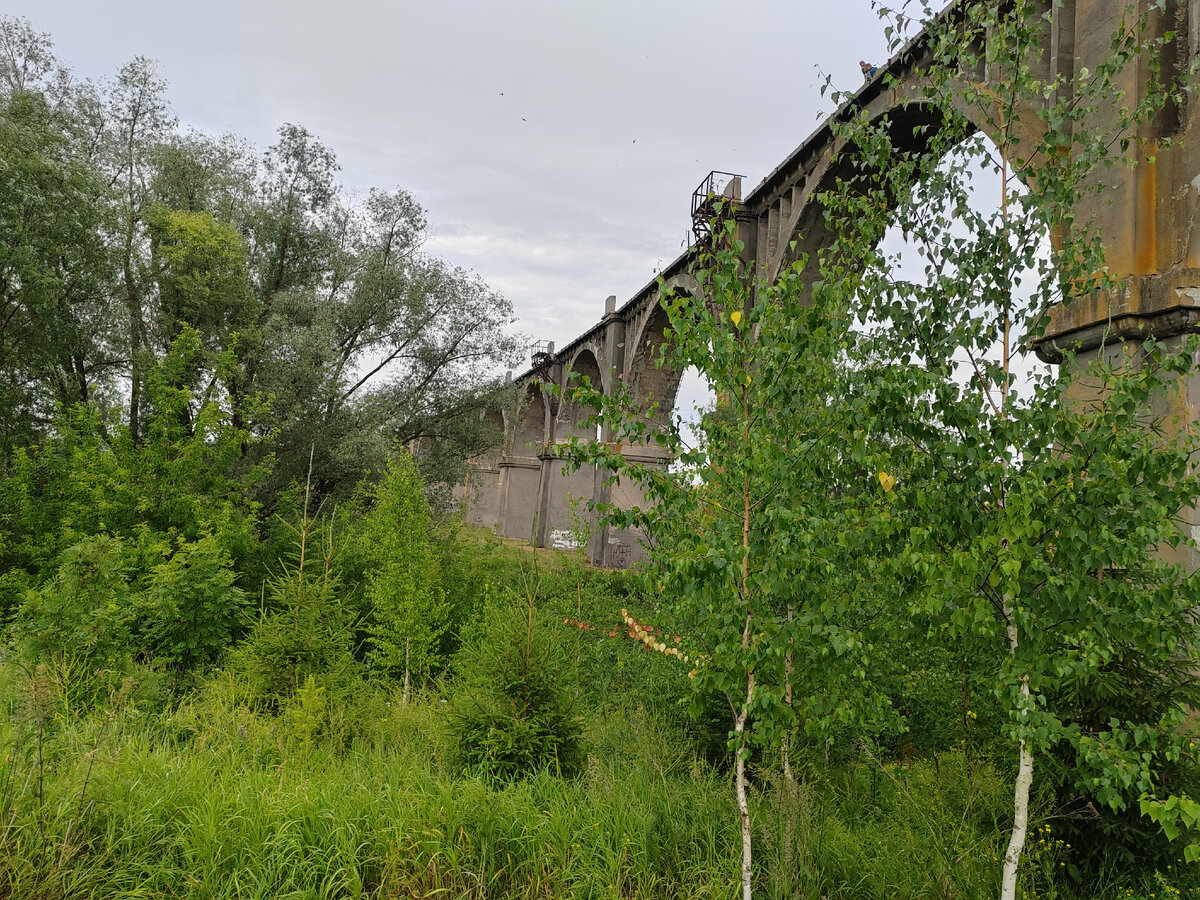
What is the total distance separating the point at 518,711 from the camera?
17.7 feet

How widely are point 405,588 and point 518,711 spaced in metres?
4.04

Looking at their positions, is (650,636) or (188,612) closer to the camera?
(650,636)

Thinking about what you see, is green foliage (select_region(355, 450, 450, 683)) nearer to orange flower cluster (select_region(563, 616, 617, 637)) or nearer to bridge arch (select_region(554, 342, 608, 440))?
orange flower cluster (select_region(563, 616, 617, 637))

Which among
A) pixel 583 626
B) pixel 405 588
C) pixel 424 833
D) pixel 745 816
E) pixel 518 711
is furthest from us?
pixel 405 588

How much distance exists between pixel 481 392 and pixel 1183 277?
46.1ft

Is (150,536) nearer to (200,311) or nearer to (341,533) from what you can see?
(341,533)

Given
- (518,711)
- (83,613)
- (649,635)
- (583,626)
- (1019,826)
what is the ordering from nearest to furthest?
1. (1019,826)
2. (518,711)
3. (649,635)
4. (83,613)
5. (583,626)

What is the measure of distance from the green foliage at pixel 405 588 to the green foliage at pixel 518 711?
10.5 ft

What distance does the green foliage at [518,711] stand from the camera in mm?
5238

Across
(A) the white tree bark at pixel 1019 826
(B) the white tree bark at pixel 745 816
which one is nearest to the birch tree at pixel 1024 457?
(A) the white tree bark at pixel 1019 826

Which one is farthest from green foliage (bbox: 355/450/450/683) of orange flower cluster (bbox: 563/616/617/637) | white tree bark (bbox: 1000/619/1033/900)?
white tree bark (bbox: 1000/619/1033/900)

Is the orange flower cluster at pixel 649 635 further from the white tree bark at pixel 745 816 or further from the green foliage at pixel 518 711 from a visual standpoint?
the white tree bark at pixel 745 816

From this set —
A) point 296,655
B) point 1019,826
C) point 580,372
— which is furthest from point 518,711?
point 580,372

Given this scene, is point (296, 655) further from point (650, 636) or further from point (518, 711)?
point (650, 636)
